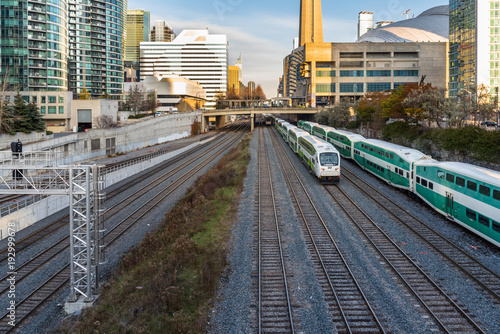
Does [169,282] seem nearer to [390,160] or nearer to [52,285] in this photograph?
[52,285]

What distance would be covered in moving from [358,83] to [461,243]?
105 metres

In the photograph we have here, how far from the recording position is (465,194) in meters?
19.3

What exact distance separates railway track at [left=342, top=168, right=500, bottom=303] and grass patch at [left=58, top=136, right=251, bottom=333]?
953 centimetres

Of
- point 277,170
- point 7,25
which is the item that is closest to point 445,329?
point 277,170

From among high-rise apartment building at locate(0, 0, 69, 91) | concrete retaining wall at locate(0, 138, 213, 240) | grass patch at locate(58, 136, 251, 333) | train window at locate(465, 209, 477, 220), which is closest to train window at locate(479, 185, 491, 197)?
train window at locate(465, 209, 477, 220)

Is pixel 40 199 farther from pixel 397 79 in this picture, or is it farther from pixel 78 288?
pixel 397 79

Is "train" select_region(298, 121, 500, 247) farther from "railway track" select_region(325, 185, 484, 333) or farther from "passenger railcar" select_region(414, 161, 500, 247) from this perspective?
"railway track" select_region(325, 185, 484, 333)

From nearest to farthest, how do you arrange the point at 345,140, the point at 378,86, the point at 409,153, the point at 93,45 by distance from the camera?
the point at 409,153, the point at 345,140, the point at 378,86, the point at 93,45

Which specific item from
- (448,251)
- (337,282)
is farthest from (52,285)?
(448,251)

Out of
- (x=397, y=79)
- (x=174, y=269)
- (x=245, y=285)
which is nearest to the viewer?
(x=245, y=285)

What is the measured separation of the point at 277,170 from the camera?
4178 cm

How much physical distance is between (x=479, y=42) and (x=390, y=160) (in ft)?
190

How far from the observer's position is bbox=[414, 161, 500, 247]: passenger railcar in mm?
17047

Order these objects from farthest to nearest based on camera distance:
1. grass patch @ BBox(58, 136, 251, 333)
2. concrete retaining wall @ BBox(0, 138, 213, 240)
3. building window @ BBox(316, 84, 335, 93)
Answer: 1. building window @ BBox(316, 84, 335, 93)
2. concrete retaining wall @ BBox(0, 138, 213, 240)
3. grass patch @ BBox(58, 136, 251, 333)
